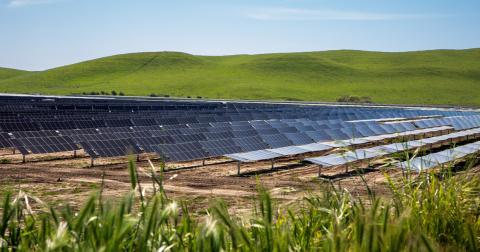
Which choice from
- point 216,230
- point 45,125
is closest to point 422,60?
point 45,125

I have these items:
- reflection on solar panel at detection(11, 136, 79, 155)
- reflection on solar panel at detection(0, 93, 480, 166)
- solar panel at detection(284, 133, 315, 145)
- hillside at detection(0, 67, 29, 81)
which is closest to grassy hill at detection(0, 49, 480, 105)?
hillside at detection(0, 67, 29, 81)

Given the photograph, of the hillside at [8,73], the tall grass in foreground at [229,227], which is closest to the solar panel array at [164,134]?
the tall grass in foreground at [229,227]

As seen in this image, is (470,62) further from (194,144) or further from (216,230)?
(216,230)

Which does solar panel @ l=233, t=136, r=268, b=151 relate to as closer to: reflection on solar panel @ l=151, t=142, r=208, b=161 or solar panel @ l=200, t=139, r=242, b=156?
solar panel @ l=200, t=139, r=242, b=156

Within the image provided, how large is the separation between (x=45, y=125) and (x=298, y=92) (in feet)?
306

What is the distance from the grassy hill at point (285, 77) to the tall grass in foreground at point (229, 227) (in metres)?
105

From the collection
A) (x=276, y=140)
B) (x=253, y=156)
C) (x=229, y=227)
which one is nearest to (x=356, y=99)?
(x=276, y=140)

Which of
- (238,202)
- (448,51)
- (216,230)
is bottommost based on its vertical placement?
(238,202)

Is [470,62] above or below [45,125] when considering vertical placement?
above

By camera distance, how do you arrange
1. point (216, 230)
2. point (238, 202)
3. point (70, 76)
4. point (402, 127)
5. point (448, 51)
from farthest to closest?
point (448, 51)
point (70, 76)
point (402, 127)
point (238, 202)
point (216, 230)

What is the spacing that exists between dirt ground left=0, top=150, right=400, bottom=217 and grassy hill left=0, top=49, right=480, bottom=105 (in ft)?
287

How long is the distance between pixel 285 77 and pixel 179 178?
380ft

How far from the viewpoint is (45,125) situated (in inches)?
1125

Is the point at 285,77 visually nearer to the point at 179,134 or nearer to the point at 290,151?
the point at 179,134
